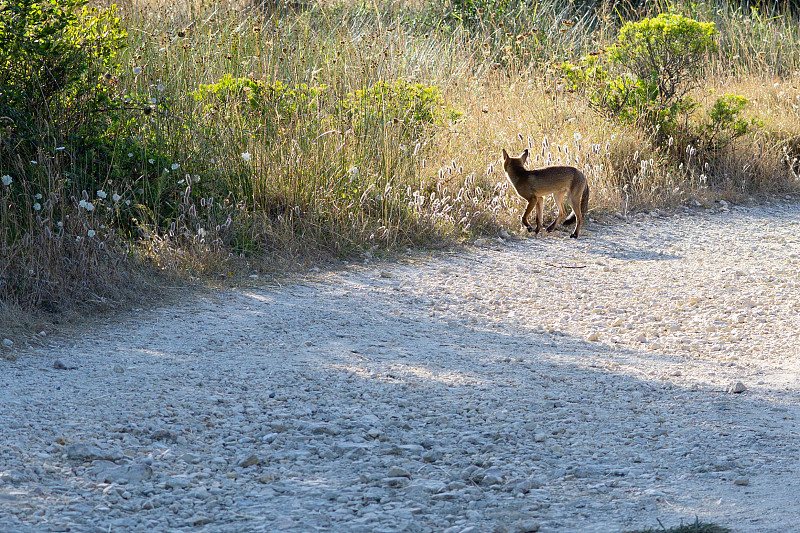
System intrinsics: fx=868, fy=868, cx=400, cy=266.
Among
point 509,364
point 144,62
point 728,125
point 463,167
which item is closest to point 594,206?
point 463,167

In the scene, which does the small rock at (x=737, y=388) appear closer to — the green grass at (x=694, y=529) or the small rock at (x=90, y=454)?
the green grass at (x=694, y=529)

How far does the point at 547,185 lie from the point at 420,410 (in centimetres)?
369

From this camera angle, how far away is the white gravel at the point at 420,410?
2955 mm

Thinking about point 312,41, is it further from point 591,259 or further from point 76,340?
point 76,340

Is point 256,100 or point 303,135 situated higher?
point 256,100

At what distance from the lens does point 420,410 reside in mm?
3820

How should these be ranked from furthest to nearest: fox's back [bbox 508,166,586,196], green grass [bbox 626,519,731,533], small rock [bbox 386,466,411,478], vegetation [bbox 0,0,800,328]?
fox's back [bbox 508,166,586,196] → vegetation [bbox 0,0,800,328] → small rock [bbox 386,466,411,478] → green grass [bbox 626,519,731,533]

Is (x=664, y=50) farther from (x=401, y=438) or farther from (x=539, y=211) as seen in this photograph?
(x=401, y=438)

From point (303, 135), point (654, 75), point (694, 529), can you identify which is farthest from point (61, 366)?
point (654, 75)

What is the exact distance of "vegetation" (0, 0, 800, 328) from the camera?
19.4 feet

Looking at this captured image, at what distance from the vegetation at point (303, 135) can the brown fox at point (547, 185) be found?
367mm

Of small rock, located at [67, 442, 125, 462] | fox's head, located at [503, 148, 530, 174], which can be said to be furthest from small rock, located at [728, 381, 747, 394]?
fox's head, located at [503, 148, 530, 174]

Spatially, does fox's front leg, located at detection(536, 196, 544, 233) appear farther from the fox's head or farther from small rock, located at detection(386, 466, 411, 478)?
small rock, located at detection(386, 466, 411, 478)

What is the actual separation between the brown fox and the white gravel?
1.14 metres
